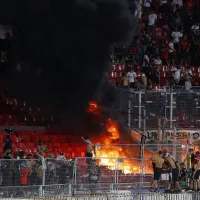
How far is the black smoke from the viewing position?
33.6 m

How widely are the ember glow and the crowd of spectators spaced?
1.92m

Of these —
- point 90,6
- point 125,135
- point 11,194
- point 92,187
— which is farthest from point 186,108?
point 11,194

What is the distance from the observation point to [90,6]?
111 feet

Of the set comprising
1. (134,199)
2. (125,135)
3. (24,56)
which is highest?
(24,56)

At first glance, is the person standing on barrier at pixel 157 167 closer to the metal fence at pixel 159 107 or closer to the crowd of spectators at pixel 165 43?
the metal fence at pixel 159 107

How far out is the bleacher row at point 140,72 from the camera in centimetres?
3566

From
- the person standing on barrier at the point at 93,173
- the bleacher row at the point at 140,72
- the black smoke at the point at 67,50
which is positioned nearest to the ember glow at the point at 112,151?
the person standing on barrier at the point at 93,173

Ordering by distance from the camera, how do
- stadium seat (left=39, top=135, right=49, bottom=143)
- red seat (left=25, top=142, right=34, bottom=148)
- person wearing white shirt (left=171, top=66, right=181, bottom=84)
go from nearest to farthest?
red seat (left=25, top=142, right=34, bottom=148) → stadium seat (left=39, top=135, right=49, bottom=143) → person wearing white shirt (left=171, top=66, right=181, bottom=84)

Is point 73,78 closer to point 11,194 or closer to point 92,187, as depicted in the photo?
point 92,187

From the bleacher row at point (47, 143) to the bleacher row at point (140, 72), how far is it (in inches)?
119

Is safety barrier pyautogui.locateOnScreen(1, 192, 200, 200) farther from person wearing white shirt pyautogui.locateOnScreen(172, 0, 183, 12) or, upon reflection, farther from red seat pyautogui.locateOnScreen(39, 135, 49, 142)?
person wearing white shirt pyautogui.locateOnScreen(172, 0, 183, 12)

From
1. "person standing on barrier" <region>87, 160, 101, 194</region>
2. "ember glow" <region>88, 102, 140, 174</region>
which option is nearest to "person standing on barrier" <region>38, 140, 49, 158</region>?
"ember glow" <region>88, 102, 140, 174</region>

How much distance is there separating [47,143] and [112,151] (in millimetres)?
2062

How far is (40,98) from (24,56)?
57.5 inches
